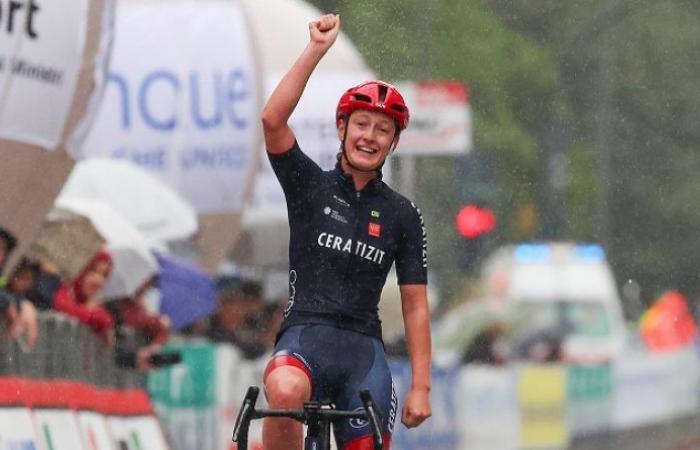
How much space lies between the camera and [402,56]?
1742cm

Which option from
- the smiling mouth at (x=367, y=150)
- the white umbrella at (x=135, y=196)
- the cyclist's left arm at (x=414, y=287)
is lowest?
the cyclist's left arm at (x=414, y=287)

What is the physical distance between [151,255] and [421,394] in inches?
259

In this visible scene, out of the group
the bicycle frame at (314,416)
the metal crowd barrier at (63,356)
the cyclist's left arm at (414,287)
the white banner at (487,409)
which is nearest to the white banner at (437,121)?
the white banner at (487,409)

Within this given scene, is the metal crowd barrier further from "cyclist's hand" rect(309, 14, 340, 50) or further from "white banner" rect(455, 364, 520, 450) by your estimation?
"white banner" rect(455, 364, 520, 450)

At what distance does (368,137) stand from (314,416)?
1.09 metres

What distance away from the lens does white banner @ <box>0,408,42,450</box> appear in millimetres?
9898

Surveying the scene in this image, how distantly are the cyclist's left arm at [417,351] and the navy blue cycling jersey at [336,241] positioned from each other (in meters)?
0.12

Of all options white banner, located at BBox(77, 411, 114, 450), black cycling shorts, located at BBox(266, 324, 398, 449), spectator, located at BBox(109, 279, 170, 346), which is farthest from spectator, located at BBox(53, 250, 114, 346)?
black cycling shorts, located at BBox(266, 324, 398, 449)

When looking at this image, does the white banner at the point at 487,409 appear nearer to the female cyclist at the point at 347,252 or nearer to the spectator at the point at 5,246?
the spectator at the point at 5,246

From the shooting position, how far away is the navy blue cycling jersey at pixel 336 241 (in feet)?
25.5

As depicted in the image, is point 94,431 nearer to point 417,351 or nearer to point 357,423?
point 417,351

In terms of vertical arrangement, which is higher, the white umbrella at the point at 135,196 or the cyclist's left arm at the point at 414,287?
the white umbrella at the point at 135,196

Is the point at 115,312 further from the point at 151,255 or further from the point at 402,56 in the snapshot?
the point at 402,56

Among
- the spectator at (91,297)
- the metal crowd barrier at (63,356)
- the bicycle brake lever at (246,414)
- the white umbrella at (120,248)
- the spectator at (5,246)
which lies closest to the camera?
the bicycle brake lever at (246,414)
